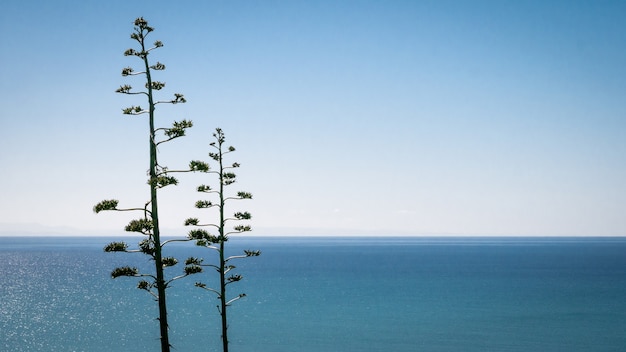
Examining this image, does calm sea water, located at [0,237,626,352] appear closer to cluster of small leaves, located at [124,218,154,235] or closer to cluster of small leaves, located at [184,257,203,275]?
cluster of small leaves, located at [184,257,203,275]

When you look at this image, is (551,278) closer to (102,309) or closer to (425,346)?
(425,346)

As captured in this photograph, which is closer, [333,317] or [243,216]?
[243,216]

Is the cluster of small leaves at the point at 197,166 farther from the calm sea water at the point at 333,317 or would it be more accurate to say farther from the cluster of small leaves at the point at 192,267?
the calm sea water at the point at 333,317

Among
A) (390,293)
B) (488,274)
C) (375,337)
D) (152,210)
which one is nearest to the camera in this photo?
(152,210)

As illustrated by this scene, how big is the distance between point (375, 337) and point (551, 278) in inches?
3487

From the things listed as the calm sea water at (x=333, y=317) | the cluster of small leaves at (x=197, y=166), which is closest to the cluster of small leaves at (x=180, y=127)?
the cluster of small leaves at (x=197, y=166)

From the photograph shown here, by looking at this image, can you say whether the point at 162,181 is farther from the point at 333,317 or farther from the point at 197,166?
the point at 333,317

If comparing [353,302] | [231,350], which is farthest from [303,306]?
[231,350]

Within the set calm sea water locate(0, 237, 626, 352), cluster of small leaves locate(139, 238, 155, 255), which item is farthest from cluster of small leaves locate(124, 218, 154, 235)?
calm sea water locate(0, 237, 626, 352)

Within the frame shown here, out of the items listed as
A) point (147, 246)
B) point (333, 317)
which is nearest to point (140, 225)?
point (147, 246)

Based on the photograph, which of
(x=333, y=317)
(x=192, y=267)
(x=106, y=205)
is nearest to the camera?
(x=106, y=205)

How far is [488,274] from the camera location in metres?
135

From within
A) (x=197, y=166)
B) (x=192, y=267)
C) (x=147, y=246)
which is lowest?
(x=192, y=267)

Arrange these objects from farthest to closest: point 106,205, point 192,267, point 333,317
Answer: point 333,317
point 192,267
point 106,205
